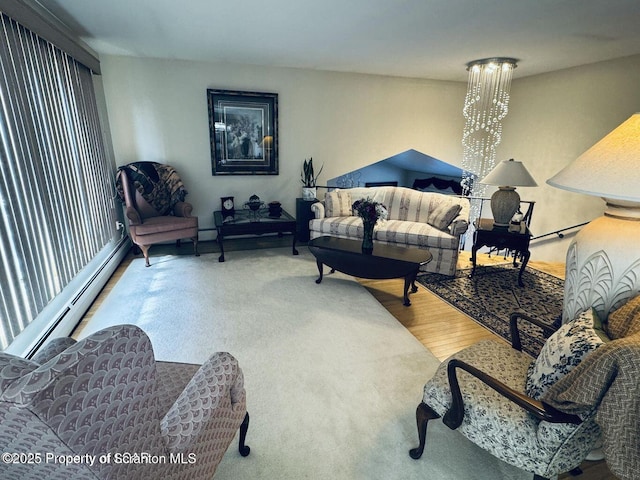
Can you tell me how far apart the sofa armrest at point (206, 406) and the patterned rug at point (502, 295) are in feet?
7.71

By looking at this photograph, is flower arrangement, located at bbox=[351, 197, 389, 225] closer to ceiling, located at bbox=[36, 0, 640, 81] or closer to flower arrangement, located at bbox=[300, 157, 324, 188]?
ceiling, located at bbox=[36, 0, 640, 81]

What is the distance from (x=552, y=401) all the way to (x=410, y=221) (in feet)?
11.4

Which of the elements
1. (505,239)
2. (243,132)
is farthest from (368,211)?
(243,132)

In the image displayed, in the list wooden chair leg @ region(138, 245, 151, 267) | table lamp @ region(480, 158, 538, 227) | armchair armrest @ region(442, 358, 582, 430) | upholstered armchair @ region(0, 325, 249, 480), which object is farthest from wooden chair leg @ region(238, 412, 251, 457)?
table lamp @ region(480, 158, 538, 227)

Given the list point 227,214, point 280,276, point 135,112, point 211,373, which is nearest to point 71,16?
point 135,112

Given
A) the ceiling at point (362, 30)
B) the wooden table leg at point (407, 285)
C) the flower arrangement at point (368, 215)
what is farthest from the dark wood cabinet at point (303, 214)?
the wooden table leg at point (407, 285)

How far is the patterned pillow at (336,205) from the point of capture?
465 cm

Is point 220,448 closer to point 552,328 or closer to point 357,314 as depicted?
point 552,328

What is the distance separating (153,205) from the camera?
4.36 meters

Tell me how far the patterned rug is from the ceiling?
2585 millimetres

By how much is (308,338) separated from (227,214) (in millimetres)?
2576

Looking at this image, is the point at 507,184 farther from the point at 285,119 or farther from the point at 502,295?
the point at 285,119

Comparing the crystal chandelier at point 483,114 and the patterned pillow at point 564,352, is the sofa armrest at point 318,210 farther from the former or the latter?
the patterned pillow at point 564,352

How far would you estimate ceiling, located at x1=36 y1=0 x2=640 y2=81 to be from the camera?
2582 mm
